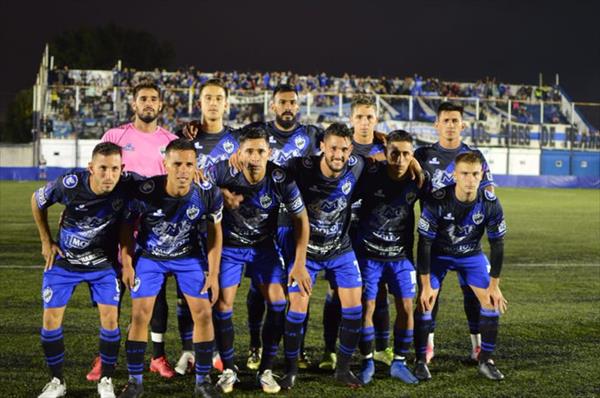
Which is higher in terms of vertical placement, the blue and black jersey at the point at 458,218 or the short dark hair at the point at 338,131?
the short dark hair at the point at 338,131

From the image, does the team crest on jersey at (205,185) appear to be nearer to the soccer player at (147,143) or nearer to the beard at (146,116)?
the soccer player at (147,143)

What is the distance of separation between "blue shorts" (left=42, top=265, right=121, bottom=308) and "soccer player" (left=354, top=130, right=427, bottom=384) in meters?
2.04

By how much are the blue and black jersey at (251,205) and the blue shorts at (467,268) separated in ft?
4.69

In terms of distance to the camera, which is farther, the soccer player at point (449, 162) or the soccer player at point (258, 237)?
the soccer player at point (449, 162)

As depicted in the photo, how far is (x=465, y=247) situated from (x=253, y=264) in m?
1.79

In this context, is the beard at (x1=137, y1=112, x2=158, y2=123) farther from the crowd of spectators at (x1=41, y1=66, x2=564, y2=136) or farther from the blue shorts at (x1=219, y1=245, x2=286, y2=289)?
the crowd of spectators at (x1=41, y1=66, x2=564, y2=136)

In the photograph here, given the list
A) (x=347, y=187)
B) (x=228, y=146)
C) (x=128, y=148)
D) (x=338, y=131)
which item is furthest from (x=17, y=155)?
(x=338, y=131)

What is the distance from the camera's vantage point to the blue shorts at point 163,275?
551cm

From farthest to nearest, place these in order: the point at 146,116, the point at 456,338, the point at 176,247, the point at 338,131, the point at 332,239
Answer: the point at 456,338, the point at 146,116, the point at 332,239, the point at 338,131, the point at 176,247

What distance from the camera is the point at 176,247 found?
5.62m

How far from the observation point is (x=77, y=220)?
5492 mm

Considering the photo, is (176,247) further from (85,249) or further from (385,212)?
(385,212)

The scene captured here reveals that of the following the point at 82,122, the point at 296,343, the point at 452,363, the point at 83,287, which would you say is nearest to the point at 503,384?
the point at 452,363

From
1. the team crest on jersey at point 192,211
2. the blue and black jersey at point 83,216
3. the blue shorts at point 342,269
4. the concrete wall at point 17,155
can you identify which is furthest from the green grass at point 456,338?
the concrete wall at point 17,155
